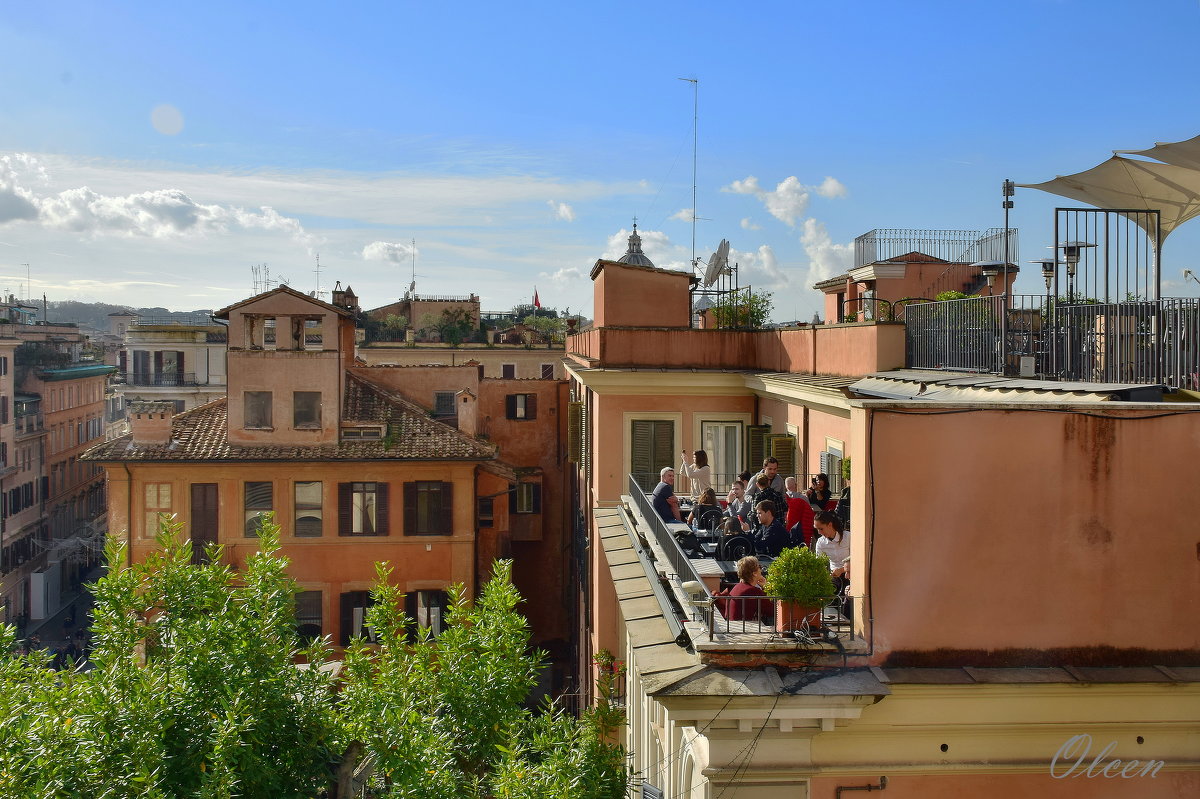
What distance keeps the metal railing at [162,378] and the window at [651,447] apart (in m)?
29.7

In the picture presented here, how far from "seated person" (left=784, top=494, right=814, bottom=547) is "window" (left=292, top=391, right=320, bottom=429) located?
18.0 meters

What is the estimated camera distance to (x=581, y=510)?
24672 millimetres

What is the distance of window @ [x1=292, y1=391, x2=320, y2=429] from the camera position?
2581 centimetres

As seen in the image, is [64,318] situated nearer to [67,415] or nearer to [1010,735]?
[67,415]

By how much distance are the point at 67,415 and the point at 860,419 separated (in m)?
55.6

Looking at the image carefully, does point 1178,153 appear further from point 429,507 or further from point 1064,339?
point 429,507

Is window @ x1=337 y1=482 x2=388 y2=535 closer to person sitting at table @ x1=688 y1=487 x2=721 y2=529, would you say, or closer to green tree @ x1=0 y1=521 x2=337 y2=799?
green tree @ x1=0 y1=521 x2=337 y2=799

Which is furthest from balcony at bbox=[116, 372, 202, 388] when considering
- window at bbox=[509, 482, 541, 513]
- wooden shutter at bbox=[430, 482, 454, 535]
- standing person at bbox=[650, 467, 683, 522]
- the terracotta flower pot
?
the terracotta flower pot

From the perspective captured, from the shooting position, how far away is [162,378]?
141 ft

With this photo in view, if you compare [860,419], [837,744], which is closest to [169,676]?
[837,744]

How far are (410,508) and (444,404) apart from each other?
6234mm

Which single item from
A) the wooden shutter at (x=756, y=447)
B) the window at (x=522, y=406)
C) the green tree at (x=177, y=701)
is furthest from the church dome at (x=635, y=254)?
the green tree at (x=177, y=701)

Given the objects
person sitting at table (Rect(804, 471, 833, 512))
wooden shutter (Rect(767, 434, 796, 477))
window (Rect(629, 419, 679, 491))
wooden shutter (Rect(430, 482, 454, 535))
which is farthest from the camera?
wooden shutter (Rect(430, 482, 454, 535))

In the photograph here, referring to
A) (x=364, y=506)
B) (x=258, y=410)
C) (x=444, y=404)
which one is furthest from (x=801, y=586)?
(x=444, y=404)
